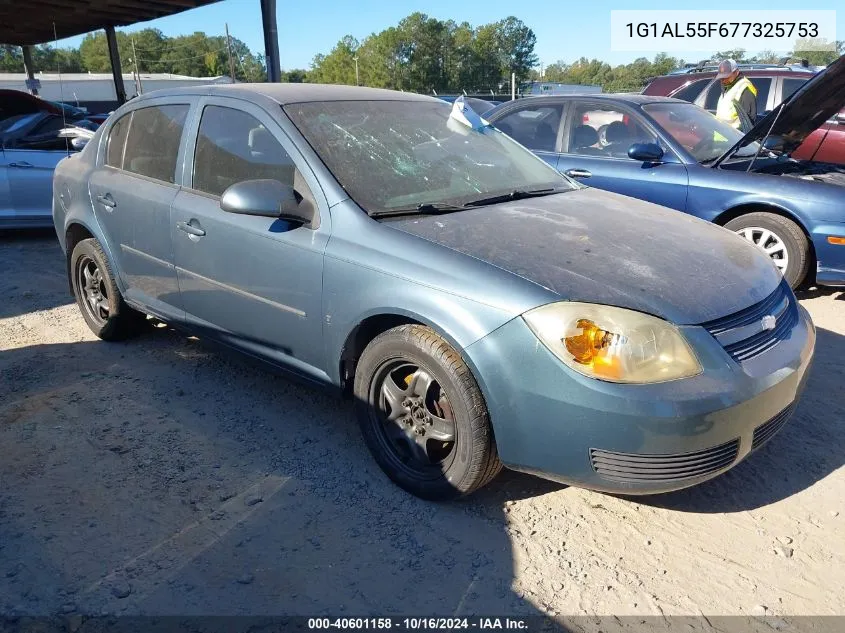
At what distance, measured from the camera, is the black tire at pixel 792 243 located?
514 centimetres

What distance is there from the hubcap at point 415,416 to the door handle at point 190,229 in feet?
4.32

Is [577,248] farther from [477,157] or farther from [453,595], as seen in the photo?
[453,595]

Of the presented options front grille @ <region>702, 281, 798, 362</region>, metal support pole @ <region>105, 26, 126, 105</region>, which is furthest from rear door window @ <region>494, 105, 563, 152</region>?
metal support pole @ <region>105, 26, 126, 105</region>

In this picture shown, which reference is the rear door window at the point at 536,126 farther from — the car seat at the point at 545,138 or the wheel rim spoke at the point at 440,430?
the wheel rim spoke at the point at 440,430

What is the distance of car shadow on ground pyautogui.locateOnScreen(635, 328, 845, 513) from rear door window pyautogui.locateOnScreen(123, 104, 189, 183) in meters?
3.03

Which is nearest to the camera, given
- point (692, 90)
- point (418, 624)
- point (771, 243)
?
point (418, 624)

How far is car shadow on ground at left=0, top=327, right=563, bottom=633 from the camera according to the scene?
2.32 meters

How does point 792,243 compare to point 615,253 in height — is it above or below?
below

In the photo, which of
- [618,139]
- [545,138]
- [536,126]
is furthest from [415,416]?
[536,126]

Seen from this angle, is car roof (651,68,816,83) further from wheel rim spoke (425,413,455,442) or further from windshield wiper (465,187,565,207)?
wheel rim spoke (425,413,455,442)

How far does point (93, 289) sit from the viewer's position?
4.68m

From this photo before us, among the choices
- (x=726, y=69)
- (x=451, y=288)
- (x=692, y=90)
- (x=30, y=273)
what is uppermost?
(x=726, y=69)

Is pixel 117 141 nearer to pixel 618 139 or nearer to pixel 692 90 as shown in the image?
pixel 618 139

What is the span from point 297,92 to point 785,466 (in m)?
2.97
